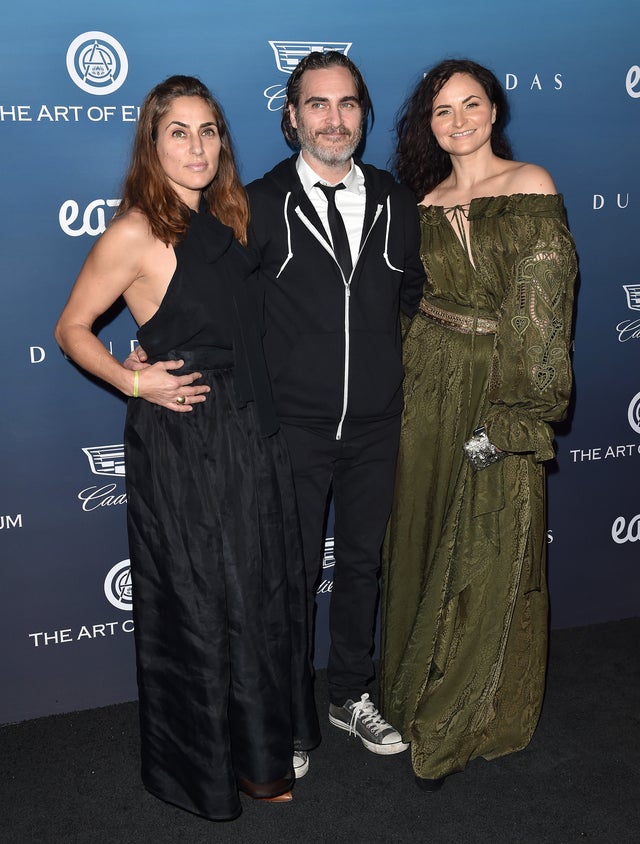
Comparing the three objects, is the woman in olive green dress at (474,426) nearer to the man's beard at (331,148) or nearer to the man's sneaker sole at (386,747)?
the man's sneaker sole at (386,747)

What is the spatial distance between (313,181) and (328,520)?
1.19m

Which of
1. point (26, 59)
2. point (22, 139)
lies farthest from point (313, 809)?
point (26, 59)

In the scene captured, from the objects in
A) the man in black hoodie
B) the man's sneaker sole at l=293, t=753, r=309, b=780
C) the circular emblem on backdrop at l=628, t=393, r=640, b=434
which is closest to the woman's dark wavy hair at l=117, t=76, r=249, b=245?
the man in black hoodie

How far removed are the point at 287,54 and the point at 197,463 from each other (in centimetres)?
128

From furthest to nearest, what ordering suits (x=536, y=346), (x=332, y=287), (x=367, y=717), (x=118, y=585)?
(x=118, y=585) < (x=367, y=717) < (x=332, y=287) < (x=536, y=346)

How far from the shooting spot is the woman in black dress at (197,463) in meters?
2.16

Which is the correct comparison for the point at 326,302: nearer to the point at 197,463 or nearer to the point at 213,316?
the point at 213,316

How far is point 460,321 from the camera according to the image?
2.44m

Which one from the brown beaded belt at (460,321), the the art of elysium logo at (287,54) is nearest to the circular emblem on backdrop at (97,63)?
the the art of elysium logo at (287,54)

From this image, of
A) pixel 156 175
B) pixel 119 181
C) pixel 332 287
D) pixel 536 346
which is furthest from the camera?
pixel 119 181

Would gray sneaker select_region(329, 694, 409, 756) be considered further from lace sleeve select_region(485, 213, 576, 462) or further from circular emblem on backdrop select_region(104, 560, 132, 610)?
lace sleeve select_region(485, 213, 576, 462)

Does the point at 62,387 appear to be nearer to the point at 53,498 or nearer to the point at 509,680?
the point at 53,498

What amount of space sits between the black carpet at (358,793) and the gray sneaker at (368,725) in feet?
0.10

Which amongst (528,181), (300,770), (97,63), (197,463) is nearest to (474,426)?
(528,181)
